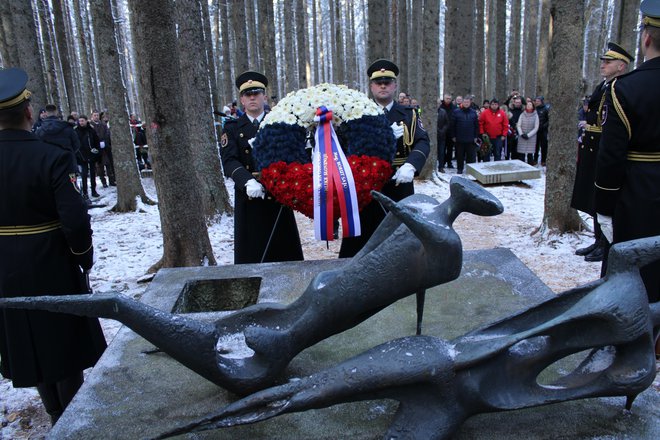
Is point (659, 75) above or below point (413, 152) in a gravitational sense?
above

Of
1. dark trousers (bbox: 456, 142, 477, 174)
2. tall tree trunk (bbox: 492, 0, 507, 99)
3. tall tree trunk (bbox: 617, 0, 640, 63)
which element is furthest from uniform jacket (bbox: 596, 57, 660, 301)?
tall tree trunk (bbox: 492, 0, 507, 99)

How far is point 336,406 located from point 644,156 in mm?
2633

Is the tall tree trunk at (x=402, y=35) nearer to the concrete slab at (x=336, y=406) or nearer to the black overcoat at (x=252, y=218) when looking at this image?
the black overcoat at (x=252, y=218)

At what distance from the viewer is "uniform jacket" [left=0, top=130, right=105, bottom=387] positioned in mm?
2771

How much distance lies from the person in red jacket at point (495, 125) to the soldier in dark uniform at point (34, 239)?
1175 centimetres

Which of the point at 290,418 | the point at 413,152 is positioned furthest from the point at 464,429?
the point at 413,152

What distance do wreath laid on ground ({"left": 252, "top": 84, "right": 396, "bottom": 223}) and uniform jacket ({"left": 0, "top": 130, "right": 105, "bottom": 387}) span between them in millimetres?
1414

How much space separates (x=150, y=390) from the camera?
229 centimetres

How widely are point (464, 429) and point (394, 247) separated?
0.71 metres

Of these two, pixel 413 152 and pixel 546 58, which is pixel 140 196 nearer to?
pixel 413 152

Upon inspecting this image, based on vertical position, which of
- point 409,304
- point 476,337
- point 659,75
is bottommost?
point 409,304

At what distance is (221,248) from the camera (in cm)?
686

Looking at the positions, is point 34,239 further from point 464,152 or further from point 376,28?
point 464,152

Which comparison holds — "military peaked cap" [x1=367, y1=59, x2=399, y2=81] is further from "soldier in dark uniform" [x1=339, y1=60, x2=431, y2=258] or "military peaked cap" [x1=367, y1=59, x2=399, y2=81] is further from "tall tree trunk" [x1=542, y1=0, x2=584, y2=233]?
"tall tree trunk" [x1=542, y1=0, x2=584, y2=233]
